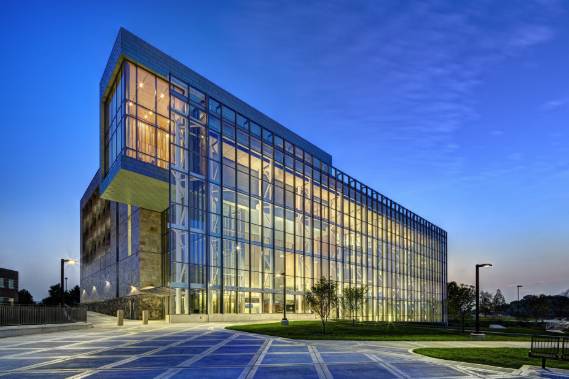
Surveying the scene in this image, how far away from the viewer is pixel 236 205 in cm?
5153

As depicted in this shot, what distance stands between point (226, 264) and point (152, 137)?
14.9 metres

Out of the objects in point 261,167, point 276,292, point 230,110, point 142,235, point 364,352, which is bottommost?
point 276,292

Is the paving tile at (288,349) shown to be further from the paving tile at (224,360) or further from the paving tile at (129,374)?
the paving tile at (129,374)

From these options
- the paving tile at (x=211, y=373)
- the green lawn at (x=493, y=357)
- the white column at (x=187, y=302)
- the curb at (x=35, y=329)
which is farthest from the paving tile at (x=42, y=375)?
the white column at (x=187, y=302)

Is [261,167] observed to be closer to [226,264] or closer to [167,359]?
[226,264]

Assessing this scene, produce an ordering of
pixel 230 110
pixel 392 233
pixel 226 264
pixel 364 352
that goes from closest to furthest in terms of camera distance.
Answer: pixel 364 352 → pixel 226 264 → pixel 230 110 → pixel 392 233

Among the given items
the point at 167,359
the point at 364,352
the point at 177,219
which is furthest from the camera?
the point at 177,219

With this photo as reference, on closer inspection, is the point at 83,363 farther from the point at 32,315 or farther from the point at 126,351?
the point at 32,315

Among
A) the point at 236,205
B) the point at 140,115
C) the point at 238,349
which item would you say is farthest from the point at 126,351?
the point at 236,205

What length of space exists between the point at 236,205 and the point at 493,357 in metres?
36.6

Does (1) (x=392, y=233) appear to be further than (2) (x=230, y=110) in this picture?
Yes

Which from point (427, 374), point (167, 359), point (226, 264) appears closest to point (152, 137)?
point (226, 264)

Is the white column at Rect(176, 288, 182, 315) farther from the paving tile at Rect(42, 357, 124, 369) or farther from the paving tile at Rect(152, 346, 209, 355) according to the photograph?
the paving tile at Rect(42, 357, 124, 369)

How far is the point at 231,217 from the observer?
167ft
